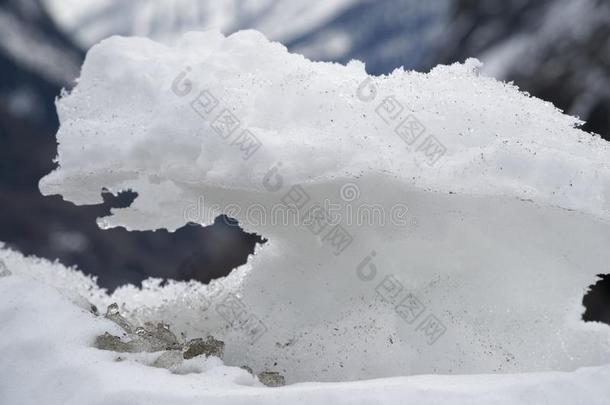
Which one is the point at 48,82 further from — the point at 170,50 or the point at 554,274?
the point at 554,274

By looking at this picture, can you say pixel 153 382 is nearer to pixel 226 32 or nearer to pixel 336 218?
pixel 336 218

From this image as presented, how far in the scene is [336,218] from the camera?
1.06 metres

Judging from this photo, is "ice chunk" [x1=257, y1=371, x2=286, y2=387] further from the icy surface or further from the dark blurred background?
the dark blurred background

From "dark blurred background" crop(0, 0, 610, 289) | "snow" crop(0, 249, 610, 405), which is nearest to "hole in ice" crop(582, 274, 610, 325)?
"dark blurred background" crop(0, 0, 610, 289)

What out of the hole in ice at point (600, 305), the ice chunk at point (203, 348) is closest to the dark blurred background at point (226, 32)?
the hole in ice at point (600, 305)

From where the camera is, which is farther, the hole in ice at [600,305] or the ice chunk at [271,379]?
the hole in ice at [600,305]

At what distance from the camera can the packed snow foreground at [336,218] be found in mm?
846

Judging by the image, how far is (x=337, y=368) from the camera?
998 mm

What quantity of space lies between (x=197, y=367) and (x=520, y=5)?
4.91m

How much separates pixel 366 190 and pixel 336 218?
0.31 ft

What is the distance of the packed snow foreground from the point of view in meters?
0.85

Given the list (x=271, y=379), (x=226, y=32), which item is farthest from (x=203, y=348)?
(x=226, y=32)

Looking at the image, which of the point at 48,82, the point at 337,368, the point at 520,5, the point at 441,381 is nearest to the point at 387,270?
the point at 337,368

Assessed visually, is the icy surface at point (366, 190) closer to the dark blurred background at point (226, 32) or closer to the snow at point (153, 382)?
the snow at point (153, 382)
